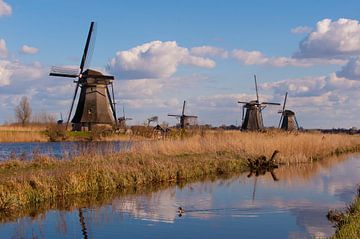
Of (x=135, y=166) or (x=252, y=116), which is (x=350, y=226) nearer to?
(x=135, y=166)

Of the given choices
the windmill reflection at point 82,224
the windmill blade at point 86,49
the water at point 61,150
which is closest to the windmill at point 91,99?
the windmill blade at point 86,49

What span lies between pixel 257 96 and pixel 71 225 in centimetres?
5108

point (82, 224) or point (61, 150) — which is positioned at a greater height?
point (61, 150)

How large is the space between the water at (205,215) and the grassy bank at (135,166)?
0.94 metres

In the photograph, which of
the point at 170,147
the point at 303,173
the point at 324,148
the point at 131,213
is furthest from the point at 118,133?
the point at 131,213

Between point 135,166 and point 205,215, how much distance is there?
18.1 feet

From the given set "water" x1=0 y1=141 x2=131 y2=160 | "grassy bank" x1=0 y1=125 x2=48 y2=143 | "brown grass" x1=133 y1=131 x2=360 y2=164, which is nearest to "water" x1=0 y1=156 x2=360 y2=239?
"water" x1=0 y1=141 x2=131 y2=160

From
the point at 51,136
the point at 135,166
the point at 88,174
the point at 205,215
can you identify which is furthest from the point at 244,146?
the point at 51,136

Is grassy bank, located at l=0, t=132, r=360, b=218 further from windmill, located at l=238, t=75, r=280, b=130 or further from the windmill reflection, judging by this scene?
windmill, located at l=238, t=75, r=280, b=130

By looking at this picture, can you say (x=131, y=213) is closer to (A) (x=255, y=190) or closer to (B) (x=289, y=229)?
(B) (x=289, y=229)

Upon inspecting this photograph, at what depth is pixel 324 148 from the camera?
108ft

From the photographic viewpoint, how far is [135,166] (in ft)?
55.6

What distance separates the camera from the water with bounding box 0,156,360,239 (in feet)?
32.9

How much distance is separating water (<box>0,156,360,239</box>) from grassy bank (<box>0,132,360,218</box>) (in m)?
0.94
